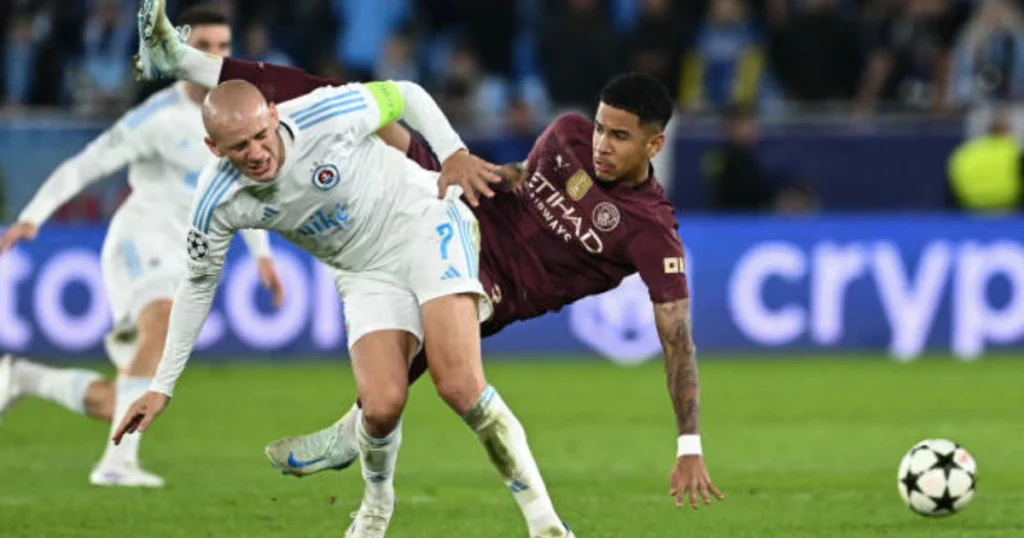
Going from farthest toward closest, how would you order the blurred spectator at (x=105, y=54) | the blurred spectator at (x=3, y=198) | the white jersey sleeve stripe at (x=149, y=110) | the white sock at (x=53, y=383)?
the blurred spectator at (x=105, y=54)
the blurred spectator at (x=3, y=198)
the white sock at (x=53, y=383)
the white jersey sleeve stripe at (x=149, y=110)

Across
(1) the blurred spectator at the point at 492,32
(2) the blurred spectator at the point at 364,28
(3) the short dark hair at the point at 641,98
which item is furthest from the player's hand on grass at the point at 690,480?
(1) the blurred spectator at the point at 492,32

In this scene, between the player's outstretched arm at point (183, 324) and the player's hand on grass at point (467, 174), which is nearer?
the player's hand on grass at point (467, 174)

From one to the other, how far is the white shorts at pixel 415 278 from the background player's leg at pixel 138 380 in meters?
2.63

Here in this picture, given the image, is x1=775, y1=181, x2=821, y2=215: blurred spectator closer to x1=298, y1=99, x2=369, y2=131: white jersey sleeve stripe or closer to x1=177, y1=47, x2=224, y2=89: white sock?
x1=177, y1=47, x2=224, y2=89: white sock

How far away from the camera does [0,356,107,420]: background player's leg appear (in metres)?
10.5

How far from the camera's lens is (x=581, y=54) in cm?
1897

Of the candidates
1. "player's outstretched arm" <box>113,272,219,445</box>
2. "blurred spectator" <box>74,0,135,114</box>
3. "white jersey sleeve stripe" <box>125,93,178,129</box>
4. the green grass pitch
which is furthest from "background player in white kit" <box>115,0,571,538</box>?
"blurred spectator" <box>74,0,135,114</box>

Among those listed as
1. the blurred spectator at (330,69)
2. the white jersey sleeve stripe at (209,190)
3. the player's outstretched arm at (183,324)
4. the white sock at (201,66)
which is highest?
the white sock at (201,66)

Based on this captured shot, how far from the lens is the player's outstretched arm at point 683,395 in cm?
750

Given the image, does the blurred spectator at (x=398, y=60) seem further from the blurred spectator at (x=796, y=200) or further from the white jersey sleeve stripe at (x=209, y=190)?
the white jersey sleeve stripe at (x=209, y=190)

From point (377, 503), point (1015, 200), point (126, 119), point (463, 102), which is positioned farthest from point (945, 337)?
point (377, 503)

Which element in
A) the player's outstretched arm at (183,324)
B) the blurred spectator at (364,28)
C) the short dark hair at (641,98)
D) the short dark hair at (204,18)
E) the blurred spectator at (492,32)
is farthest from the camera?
the blurred spectator at (492,32)

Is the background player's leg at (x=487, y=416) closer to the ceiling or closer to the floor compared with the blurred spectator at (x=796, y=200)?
closer to the ceiling

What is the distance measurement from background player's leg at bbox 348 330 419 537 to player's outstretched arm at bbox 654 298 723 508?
979 millimetres
